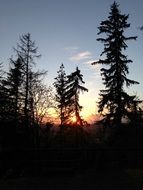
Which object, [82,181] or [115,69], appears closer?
[82,181]

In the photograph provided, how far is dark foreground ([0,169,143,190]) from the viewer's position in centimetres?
1498

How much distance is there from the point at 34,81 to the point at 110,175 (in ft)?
81.4

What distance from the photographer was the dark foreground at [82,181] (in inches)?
590

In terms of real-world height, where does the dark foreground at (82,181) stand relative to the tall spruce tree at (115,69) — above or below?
below

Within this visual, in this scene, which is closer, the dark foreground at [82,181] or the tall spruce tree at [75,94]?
the dark foreground at [82,181]

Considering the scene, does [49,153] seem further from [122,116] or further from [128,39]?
Result: [128,39]

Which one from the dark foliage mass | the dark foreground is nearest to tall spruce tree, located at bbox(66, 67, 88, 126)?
the dark foliage mass

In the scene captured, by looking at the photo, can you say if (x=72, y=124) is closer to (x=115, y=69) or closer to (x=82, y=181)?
(x=115, y=69)

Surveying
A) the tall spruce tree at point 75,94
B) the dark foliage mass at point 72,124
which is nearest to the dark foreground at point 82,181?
the dark foliage mass at point 72,124

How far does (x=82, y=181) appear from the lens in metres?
16.2

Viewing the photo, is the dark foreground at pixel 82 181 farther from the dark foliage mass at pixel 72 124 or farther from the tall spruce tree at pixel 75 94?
the tall spruce tree at pixel 75 94

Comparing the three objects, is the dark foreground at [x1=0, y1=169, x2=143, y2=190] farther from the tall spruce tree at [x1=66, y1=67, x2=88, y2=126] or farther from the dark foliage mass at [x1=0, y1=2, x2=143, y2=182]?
the tall spruce tree at [x1=66, y1=67, x2=88, y2=126]

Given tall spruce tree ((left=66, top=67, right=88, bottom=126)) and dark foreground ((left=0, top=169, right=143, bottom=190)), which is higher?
tall spruce tree ((left=66, top=67, right=88, bottom=126))

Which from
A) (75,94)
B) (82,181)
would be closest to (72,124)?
(75,94)
